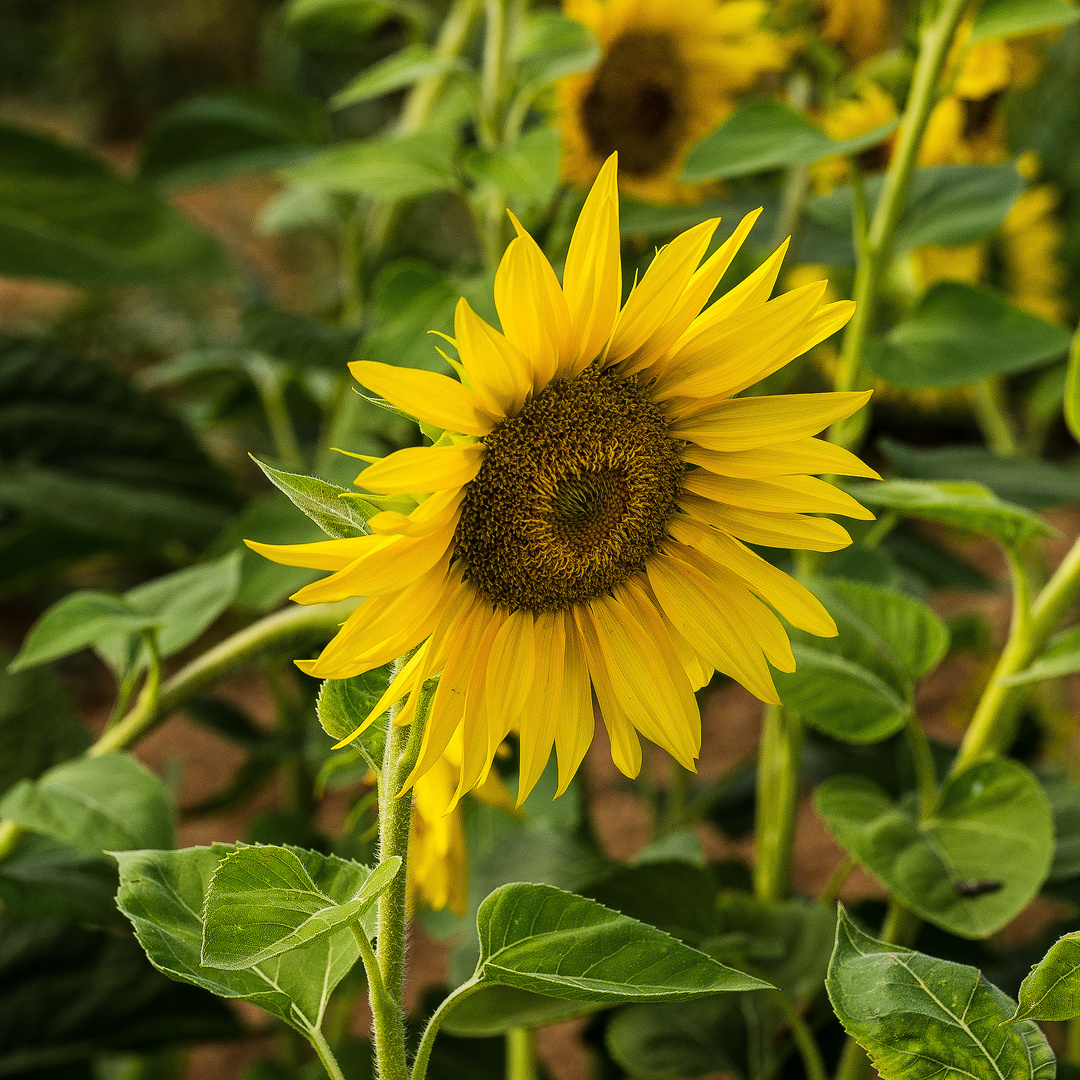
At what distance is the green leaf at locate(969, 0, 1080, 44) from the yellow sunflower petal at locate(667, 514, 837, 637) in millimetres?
307

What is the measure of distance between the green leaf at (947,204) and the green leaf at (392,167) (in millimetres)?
197

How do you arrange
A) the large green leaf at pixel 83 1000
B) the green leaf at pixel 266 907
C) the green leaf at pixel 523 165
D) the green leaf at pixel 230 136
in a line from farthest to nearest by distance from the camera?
the green leaf at pixel 230 136, the large green leaf at pixel 83 1000, the green leaf at pixel 523 165, the green leaf at pixel 266 907

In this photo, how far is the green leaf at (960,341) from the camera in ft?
1.68

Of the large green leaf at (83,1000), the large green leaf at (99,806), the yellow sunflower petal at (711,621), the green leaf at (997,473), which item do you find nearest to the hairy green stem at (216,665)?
the large green leaf at (99,806)

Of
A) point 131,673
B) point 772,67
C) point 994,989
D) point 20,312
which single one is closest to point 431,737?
point 994,989

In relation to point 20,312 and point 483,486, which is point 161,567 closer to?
point 20,312

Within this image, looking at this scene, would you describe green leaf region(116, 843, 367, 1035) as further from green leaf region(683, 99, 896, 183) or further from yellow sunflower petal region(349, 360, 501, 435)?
green leaf region(683, 99, 896, 183)

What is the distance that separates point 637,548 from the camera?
0.36 m

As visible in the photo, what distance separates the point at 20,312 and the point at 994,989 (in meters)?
1.88

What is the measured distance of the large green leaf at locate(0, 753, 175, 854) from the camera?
42cm

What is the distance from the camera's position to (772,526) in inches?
13.1

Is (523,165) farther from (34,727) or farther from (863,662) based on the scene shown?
(34,727)

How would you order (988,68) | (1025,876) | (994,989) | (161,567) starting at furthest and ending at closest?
(161,567) → (988,68) → (1025,876) → (994,989)

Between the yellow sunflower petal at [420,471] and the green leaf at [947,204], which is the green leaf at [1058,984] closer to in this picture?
the yellow sunflower petal at [420,471]
